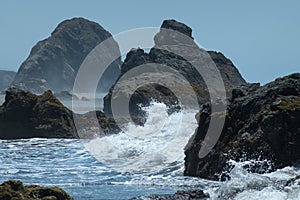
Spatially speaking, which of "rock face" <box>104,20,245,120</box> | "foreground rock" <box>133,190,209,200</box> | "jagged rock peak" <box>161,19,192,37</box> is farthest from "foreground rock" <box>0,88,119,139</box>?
"jagged rock peak" <box>161,19,192,37</box>

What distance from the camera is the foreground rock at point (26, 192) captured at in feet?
41.0

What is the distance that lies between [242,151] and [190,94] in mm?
39690

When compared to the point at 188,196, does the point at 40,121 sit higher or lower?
higher

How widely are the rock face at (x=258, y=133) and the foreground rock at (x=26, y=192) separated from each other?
22.6 ft

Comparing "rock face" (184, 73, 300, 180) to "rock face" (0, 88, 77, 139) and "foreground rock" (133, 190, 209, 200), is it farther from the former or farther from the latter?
"rock face" (0, 88, 77, 139)

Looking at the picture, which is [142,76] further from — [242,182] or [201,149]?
[242,182]

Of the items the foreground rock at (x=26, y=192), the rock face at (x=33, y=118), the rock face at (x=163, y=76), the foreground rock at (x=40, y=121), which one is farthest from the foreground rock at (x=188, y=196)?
the rock face at (x=163, y=76)

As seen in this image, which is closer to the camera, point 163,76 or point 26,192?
point 26,192

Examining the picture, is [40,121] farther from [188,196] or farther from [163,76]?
[163,76]

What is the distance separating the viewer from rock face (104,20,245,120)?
53.7m

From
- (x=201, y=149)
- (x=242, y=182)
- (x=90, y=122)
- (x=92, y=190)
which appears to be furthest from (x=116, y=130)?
(x=242, y=182)

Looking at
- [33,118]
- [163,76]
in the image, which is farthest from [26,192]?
[163,76]

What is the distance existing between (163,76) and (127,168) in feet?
140

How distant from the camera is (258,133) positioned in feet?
61.3
